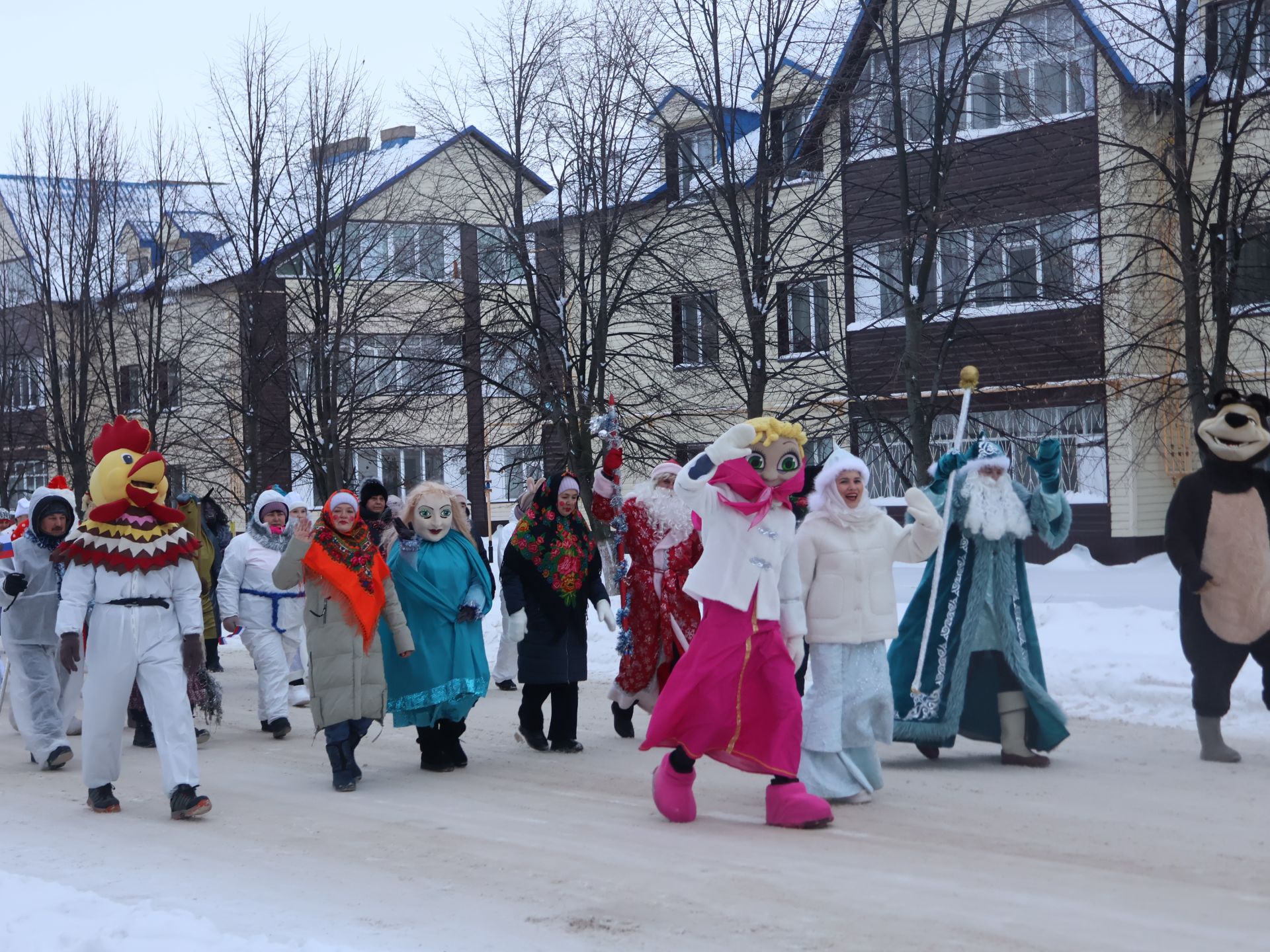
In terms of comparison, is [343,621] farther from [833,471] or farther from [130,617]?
[833,471]

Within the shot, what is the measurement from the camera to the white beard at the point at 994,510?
875cm

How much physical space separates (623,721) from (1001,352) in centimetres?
1350

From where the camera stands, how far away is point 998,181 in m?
22.5

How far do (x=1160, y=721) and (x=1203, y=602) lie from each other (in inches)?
60.9

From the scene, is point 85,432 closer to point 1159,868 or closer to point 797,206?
point 797,206

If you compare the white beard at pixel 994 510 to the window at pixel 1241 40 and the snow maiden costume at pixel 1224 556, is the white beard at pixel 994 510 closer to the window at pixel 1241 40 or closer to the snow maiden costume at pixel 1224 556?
the snow maiden costume at pixel 1224 556

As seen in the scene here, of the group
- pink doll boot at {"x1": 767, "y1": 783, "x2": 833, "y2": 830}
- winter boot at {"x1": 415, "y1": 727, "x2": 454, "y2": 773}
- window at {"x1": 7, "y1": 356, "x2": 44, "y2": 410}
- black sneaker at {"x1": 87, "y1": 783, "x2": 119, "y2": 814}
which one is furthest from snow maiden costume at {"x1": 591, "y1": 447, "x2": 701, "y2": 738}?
window at {"x1": 7, "y1": 356, "x2": 44, "y2": 410}

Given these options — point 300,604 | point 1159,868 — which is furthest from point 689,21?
point 1159,868

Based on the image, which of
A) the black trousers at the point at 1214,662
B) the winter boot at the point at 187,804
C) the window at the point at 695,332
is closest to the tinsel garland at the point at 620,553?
the winter boot at the point at 187,804

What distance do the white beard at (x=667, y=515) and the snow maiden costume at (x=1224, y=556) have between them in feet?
9.77

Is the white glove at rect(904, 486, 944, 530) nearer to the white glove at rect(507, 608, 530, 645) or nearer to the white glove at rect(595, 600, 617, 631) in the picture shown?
the white glove at rect(595, 600, 617, 631)

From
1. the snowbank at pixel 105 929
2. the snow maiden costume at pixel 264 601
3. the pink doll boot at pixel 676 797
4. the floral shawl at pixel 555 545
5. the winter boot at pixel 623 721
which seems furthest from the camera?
the snow maiden costume at pixel 264 601

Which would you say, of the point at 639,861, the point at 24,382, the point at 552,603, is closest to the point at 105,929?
the point at 639,861

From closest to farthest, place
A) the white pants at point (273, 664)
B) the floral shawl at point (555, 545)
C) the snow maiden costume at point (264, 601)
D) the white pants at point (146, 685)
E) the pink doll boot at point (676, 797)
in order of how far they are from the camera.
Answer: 1. the pink doll boot at point (676, 797)
2. the white pants at point (146, 685)
3. the floral shawl at point (555, 545)
4. the white pants at point (273, 664)
5. the snow maiden costume at point (264, 601)
